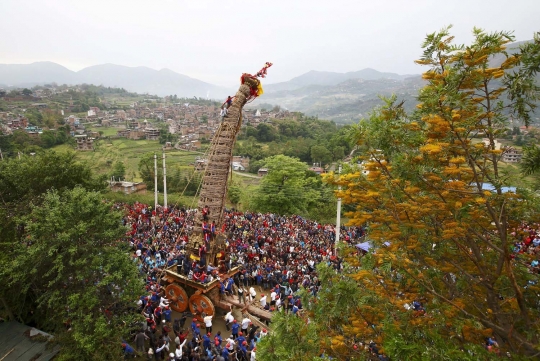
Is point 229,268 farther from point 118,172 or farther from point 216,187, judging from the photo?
point 118,172

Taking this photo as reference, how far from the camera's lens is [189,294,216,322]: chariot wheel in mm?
12469

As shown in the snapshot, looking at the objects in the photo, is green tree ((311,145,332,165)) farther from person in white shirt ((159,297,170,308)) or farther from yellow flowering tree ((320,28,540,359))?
yellow flowering tree ((320,28,540,359))

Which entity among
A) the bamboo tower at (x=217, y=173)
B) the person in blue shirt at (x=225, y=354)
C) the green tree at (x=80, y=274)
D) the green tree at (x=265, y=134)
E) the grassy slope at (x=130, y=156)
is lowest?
the grassy slope at (x=130, y=156)

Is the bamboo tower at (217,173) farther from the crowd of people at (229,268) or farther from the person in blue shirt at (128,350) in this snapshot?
the person in blue shirt at (128,350)

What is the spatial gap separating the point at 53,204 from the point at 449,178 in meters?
11.8

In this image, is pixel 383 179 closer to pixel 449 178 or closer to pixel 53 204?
pixel 449 178

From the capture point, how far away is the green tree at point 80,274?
9164 mm

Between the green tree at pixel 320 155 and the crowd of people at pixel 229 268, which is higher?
the crowd of people at pixel 229 268

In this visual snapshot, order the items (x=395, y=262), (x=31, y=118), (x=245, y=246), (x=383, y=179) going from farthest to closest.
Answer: (x=31, y=118), (x=245, y=246), (x=383, y=179), (x=395, y=262)

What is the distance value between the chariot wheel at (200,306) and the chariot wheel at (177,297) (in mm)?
356

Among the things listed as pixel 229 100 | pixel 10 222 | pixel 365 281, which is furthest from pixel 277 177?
pixel 365 281

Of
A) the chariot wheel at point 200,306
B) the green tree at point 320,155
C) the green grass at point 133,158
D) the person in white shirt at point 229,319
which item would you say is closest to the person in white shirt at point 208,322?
the chariot wheel at point 200,306

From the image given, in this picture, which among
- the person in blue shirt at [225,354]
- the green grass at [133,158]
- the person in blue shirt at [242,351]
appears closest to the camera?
the person in blue shirt at [225,354]

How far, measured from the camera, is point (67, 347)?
9.14 metres
